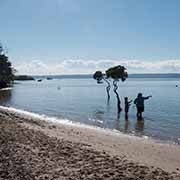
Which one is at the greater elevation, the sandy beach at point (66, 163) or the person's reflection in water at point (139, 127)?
the sandy beach at point (66, 163)

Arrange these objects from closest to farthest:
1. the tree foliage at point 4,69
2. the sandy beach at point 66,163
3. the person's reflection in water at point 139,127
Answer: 1. the sandy beach at point 66,163
2. the person's reflection in water at point 139,127
3. the tree foliage at point 4,69

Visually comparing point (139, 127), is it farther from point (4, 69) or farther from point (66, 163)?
point (4, 69)

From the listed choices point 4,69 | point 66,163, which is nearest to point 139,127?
point 66,163

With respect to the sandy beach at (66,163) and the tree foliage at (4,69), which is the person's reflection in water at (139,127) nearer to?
the sandy beach at (66,163)

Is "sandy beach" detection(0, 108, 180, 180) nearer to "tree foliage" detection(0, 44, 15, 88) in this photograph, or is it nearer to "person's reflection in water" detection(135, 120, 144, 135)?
"person's reflection in water" detection(135, 120, 144, 135)

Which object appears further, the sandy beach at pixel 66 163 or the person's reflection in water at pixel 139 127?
the person's reflection in water at pixel 139 127

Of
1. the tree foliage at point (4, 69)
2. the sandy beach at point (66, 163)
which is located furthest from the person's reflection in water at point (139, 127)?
the tree foliage at point (4, 69)

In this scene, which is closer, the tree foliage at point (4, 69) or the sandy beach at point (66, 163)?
the sandy beach at point (66, 163)

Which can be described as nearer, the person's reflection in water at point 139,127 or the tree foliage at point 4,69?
the person's reflection in water at point 139,127

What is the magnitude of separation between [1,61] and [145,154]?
7749cm

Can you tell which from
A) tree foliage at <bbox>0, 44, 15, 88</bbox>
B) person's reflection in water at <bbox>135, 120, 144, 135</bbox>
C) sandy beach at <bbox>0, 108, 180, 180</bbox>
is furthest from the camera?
tree foliage at <bbox>0, 44, 15, 88</bbox>

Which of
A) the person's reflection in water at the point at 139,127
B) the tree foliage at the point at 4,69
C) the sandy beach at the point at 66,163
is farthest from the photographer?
the tree foliage at the point at 4,69

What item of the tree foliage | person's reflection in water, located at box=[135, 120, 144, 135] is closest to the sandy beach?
person's reflection in water, located at box=[135, 120, 144, 135]

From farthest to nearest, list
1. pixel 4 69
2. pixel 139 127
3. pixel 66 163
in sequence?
1. pixel 4 69
2. pixel 139 127
3. pixel 66 163
